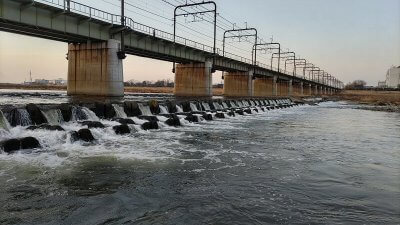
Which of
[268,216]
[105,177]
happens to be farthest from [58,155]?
[268,216]

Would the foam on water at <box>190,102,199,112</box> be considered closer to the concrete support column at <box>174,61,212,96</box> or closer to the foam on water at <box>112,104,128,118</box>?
the foam on water at <box>112,104,128,118</box>

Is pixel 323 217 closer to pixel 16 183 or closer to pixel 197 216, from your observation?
pixel 197 216

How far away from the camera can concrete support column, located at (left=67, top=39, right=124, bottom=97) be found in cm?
3781

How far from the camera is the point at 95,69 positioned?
38.9 m

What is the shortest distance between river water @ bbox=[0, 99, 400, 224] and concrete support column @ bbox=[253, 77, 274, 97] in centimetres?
8780

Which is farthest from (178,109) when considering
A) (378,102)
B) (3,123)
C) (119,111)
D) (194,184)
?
(378,102)

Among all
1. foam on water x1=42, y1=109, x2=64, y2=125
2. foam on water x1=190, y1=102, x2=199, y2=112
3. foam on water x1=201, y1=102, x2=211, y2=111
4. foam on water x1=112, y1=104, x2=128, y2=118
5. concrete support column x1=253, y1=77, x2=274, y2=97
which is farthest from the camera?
concrete support column x1=253, y1=77, x2=274, y2=97

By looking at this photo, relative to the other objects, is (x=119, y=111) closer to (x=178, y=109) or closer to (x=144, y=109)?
(x=144, y=109)

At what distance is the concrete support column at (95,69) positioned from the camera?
37812mm

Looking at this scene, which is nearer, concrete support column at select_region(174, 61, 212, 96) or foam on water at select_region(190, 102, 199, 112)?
foam on water at select_region(190, 102, 199, 112)

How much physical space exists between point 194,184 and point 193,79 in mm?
56218

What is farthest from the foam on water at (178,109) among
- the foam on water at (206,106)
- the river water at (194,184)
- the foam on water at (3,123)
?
the foam on water at (3,123)

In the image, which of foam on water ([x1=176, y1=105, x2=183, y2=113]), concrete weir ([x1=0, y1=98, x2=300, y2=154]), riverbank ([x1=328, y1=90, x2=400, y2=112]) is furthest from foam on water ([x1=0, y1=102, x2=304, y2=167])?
riverbank ([x1=328, y1=90, x2=400, y2=112])

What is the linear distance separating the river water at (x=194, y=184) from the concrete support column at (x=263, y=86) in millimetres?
87804
